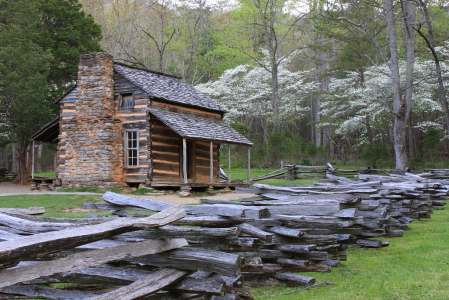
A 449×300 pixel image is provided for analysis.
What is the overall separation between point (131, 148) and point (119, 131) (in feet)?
2.97

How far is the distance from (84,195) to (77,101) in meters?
4.62

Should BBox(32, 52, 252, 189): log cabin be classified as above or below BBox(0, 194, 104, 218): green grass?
above

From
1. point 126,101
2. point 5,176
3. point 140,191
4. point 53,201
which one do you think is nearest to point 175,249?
point 53,201

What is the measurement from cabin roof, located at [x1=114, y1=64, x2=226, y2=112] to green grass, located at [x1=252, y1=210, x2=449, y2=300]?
12.1m

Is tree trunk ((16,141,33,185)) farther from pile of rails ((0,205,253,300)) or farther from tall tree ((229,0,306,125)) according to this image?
pile of rails ((0,205,253,300))

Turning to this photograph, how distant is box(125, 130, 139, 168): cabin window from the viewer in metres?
17.3

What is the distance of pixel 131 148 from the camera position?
17.4m

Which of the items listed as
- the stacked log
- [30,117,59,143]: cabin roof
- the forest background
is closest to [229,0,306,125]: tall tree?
the forest background

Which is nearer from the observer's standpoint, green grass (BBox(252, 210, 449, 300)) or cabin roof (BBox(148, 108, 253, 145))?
green grass (BBox(252, 210, 449, 300))

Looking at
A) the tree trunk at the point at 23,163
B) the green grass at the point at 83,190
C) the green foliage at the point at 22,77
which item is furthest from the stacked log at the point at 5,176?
the green grass at the point at 83,190

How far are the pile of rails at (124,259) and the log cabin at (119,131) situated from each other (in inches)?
472

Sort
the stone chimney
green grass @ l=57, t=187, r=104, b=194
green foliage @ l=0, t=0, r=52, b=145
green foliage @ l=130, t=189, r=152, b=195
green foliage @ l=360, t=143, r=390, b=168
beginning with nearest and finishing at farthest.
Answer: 1. green foliage @ l=130, t=189, r=152, b=195
2. green grass @ l=57, t=187, r=104, b=194
3. the stone chimney
4. green foliage @ l=0, t=0, r=52, b=145
5. green foliage @ l=360, t=143, r=390, b=168

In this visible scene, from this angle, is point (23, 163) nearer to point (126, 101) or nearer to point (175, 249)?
point (126, 101)

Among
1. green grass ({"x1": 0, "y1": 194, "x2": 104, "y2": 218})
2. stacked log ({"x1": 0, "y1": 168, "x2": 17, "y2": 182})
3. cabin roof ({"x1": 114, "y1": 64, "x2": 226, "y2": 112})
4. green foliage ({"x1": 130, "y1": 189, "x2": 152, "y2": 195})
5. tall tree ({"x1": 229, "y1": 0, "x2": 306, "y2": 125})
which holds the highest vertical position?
tall tree ({"x1": 229, "y1": 0, "x2": 306, "y2": 125})
